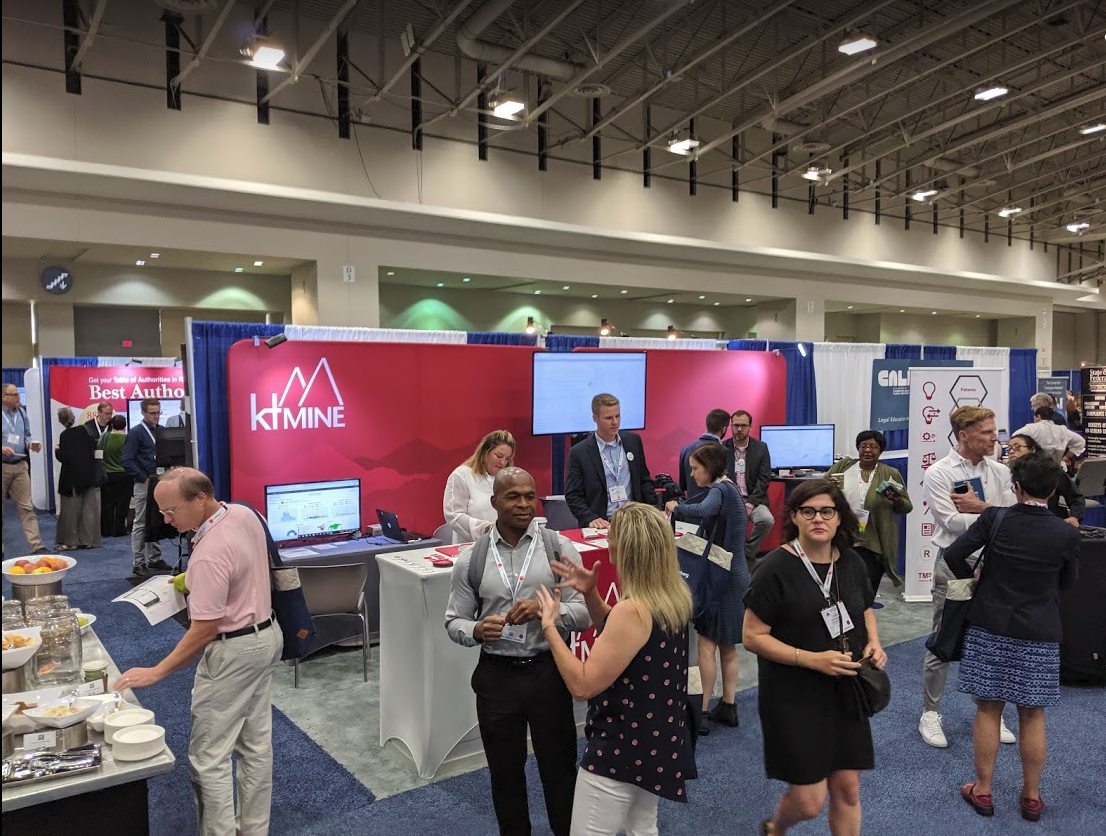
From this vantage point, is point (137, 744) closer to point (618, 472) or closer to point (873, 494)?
point (618, 472)

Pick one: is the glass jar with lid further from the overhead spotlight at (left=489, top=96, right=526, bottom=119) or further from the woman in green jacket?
the overhead spotlight at (left=489, top=96, right=526, bottom=119)

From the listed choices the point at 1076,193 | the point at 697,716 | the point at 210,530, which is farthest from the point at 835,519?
the point at 1076,193

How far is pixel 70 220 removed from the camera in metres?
9.73

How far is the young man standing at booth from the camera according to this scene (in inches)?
189

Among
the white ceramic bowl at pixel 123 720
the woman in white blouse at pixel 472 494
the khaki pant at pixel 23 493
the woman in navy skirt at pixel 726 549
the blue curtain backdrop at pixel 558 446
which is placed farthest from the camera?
the khaki pant at pixel 23 493

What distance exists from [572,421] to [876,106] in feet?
35.9

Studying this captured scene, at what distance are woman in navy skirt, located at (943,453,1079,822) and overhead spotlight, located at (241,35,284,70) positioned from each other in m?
7.62

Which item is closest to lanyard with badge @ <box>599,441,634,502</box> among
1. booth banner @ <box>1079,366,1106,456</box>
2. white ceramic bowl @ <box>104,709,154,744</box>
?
white ceramic bowl @ <box>104,709,154,744</box>

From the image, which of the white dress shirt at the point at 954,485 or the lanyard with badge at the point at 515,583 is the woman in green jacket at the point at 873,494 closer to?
the white dress shirt at the point at 954,485

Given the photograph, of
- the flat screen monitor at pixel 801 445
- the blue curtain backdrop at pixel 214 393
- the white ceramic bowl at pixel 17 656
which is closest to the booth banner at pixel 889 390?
the flat screen monitor at pixel 801 445

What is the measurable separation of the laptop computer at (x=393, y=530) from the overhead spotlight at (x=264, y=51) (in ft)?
16.8

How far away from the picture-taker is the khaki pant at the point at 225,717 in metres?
2.63

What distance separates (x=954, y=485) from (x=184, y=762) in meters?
3.73

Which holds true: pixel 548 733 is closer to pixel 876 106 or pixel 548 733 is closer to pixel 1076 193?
pixel 876 106
